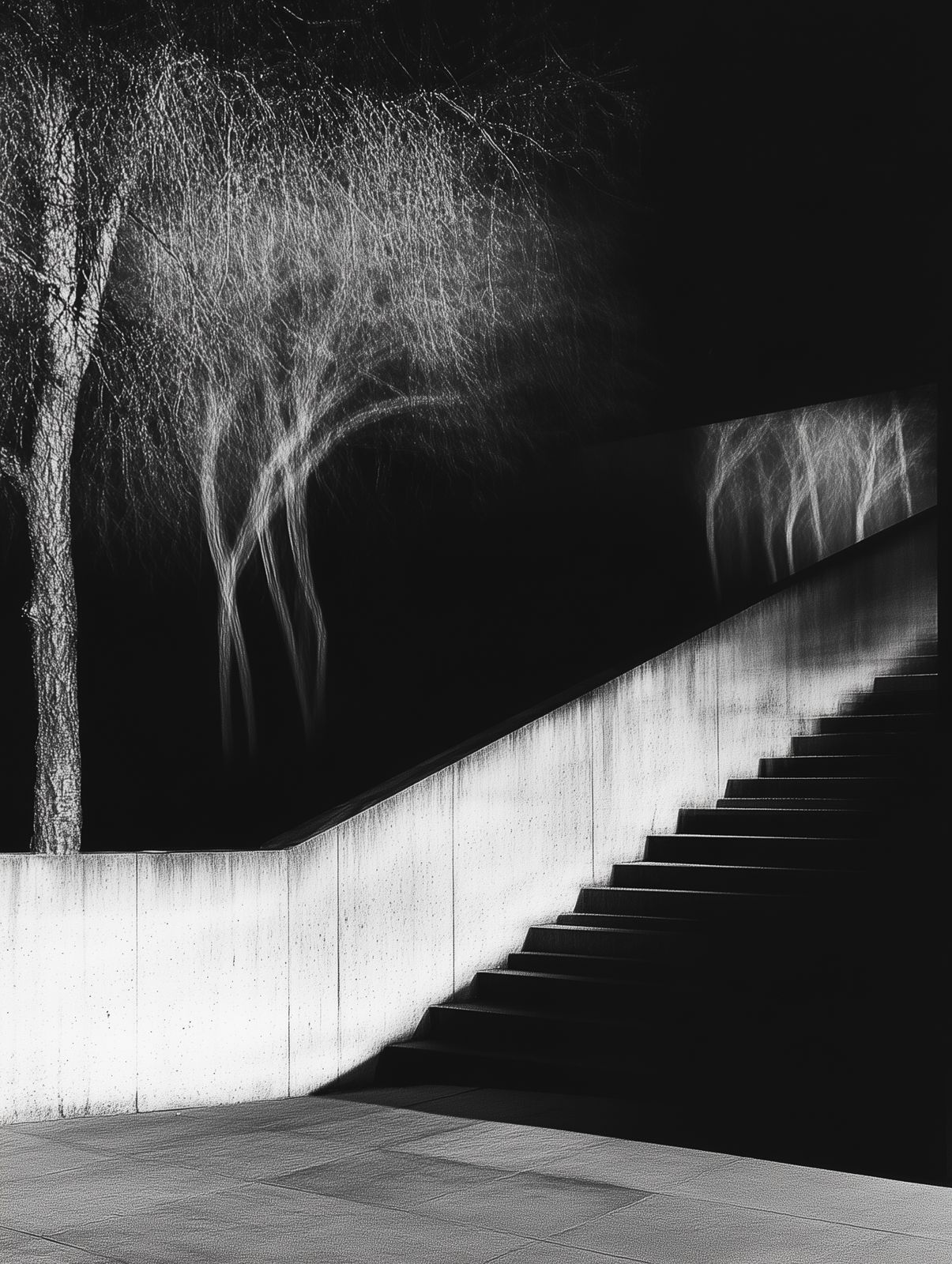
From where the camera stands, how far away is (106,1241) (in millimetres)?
4820

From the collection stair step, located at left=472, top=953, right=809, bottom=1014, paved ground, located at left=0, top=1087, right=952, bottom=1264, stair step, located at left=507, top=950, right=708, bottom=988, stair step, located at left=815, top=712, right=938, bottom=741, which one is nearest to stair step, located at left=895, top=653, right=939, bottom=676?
stair step, located at left=815, top=712, right=938, bottom=741

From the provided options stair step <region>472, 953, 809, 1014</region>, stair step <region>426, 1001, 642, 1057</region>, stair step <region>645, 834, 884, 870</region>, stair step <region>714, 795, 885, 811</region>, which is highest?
stair step <region>714, 795, 885, 811</region>

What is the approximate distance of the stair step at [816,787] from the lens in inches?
376

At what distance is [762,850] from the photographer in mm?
9070

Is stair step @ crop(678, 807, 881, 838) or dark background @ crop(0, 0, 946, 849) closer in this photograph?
stair step @ crop(678, 807, 881, 838)

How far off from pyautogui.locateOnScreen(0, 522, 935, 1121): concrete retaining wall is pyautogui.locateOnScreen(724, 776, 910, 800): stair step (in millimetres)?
198

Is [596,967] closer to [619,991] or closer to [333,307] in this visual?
[619,991]

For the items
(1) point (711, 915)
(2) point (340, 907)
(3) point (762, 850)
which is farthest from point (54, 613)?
(3) point (762, 850)

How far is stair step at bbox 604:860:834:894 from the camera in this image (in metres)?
8.53

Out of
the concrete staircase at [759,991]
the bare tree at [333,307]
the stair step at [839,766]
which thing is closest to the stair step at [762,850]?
the concrete staircase at [759,991]

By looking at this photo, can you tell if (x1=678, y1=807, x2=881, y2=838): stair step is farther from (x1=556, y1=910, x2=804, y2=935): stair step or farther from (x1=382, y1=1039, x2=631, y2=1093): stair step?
(x1=382, y1=1039, x2=631, y2=1093): stair step

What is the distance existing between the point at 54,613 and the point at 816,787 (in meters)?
5.60

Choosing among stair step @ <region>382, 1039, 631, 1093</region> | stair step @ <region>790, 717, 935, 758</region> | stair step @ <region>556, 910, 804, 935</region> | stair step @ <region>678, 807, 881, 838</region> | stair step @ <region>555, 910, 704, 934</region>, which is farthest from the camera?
stair step @ <region>790, 717, 935, 758</region>

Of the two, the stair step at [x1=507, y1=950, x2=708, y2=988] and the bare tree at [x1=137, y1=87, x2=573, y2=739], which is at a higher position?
the bare tree at [x1=137, y1=87, x2=573, y2=739]
